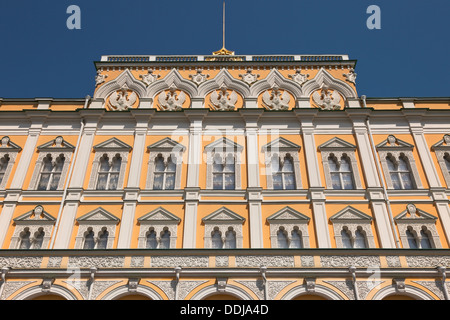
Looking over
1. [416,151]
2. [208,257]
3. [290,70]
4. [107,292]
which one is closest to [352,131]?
[416,151]

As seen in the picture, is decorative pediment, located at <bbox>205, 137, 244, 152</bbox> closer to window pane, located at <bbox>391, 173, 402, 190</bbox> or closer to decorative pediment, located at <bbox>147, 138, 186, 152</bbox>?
decorative pediment, located at <bbox>147, 138, 186, 152</bbox>

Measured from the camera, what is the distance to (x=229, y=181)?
75.4ft

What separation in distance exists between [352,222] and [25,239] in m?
15.6

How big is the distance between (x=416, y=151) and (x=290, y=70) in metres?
9.05

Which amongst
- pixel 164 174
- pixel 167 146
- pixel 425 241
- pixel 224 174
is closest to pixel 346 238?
pixel 425 241

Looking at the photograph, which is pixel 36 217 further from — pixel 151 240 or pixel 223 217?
pixel 223 217

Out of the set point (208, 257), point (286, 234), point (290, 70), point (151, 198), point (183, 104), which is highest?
point (290, 70)

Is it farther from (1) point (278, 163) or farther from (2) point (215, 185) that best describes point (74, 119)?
(1) point (278, 163)

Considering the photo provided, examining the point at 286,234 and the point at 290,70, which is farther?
the point at 290,70

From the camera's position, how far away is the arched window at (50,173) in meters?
22.8

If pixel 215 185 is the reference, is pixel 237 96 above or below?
above

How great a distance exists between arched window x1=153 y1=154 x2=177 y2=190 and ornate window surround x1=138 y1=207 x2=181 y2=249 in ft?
5.68

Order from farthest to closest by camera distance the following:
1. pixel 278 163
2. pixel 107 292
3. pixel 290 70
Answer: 1. pixel 290 70
2. pixel 278 163
3. pixel 107 292

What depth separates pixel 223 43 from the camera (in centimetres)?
3148
